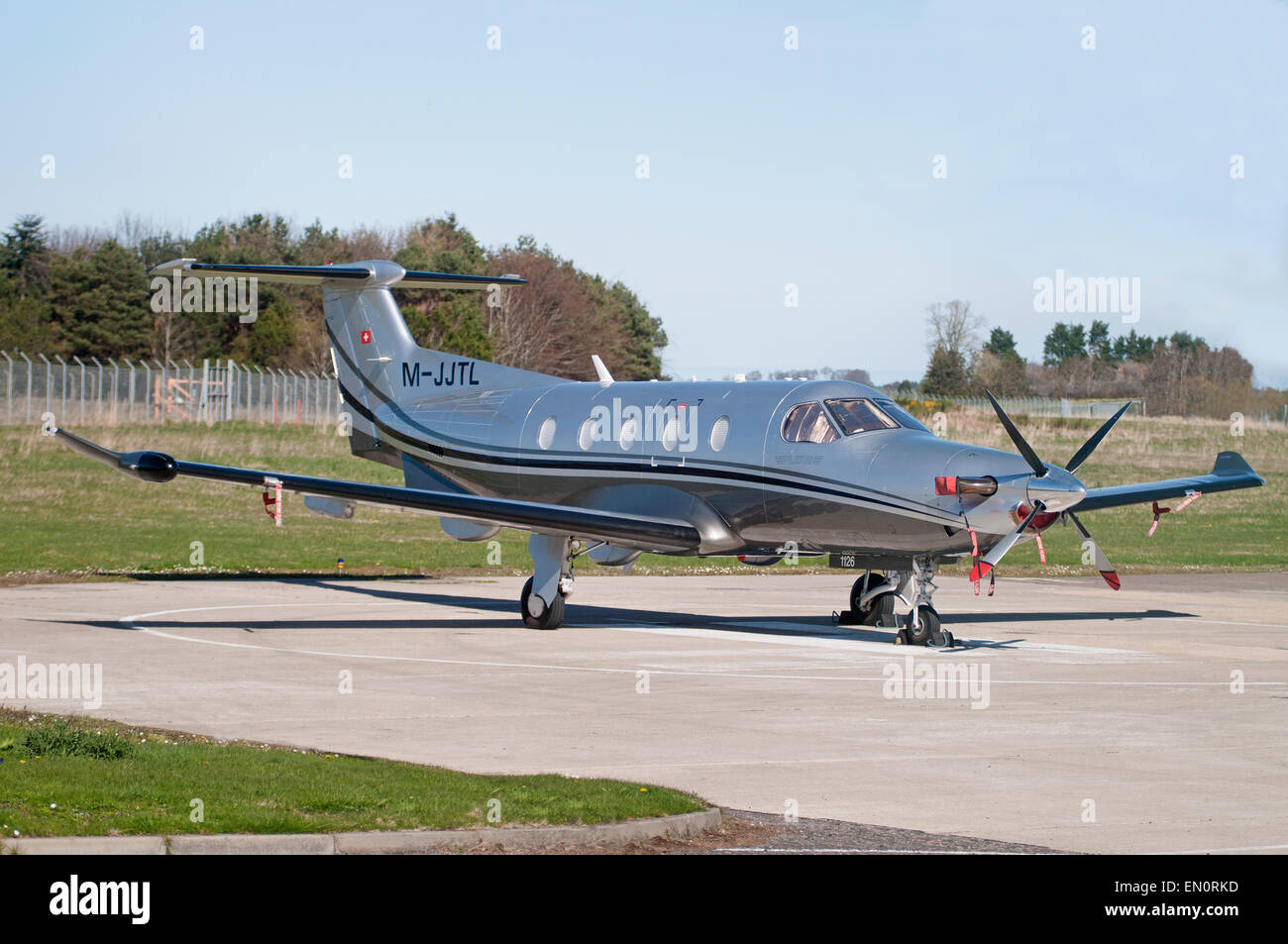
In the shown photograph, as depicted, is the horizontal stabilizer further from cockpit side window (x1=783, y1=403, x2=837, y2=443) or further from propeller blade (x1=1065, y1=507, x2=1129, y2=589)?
propeller blade (x1=1065, y1=507, x2=1129, y2=589)

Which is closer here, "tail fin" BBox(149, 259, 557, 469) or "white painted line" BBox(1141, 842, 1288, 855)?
"white painted line" BBox(1141, 842, 1288, 855)

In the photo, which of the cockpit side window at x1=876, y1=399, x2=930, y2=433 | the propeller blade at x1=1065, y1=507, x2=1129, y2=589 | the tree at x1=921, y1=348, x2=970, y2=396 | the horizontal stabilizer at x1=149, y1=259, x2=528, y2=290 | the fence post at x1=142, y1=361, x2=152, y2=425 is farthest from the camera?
the tree at x1=921, y1=348, x2=970, y2=396

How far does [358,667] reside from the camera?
17.8 metres

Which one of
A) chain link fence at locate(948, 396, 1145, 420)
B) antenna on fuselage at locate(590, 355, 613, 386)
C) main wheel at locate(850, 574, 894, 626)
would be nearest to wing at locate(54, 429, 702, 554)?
antenna on fuselage at locate(590, 355, 613, 386)

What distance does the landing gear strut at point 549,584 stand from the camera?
22109 mm

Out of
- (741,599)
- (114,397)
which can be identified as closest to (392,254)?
(114,397)

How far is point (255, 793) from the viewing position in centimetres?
975

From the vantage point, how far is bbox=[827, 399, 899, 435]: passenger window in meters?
20.3

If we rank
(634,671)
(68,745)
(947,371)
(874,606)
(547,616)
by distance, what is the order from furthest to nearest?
(947,371)
(874,606)
(547,616)
(634,671)
(68,745)

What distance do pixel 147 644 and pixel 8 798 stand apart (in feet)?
34.0

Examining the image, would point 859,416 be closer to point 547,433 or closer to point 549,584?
point 549,584

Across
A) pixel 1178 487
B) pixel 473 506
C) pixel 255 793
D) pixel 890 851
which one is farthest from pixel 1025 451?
pixel 255 793

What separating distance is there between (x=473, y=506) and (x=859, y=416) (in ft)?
18.5

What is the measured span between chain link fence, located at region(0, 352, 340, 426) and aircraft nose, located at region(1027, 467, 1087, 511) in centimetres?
4108
